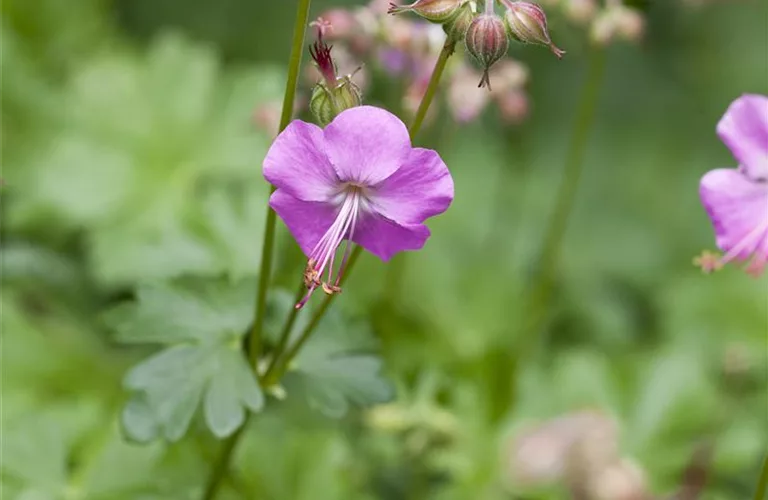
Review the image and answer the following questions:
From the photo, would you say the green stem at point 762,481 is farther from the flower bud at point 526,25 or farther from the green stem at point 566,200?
the green stem at point 566,200

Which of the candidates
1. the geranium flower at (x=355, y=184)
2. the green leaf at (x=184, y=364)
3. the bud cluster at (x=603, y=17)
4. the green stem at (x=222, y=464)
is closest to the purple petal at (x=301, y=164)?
the geranium flower at (x=355, y=184)

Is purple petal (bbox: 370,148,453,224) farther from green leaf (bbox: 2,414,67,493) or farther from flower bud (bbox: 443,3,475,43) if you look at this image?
green leaf (bbox: 2,414,67,493)

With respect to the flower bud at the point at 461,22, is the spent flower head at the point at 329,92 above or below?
below

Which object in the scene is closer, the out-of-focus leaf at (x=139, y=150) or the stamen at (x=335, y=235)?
the stamen at (x=335, y=235)

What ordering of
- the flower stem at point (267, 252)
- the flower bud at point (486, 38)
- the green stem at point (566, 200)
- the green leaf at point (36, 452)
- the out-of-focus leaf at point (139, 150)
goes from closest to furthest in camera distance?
1. the flower bud at point (486, 38)
2. the flower stem at point (267, 252)
3. the green leaf at point (36, 452)
4. the green stem at point (566, 200)
5. the out-of-focus leaf at point (139, 150)

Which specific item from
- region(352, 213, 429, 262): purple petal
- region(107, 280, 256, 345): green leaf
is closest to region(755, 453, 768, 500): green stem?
region(352, 213, 429, 262): purple petal

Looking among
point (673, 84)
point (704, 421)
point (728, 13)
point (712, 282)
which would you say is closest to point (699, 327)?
point (712, 282)

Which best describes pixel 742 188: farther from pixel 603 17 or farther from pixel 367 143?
pixel 603 17

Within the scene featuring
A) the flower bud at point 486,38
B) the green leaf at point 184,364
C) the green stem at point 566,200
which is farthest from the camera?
the green stem at point 566,200
